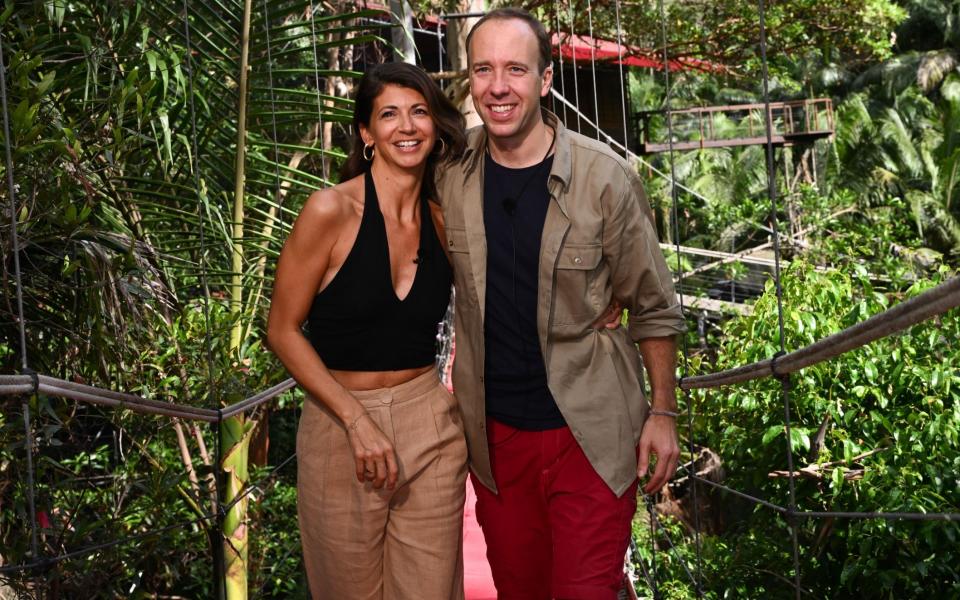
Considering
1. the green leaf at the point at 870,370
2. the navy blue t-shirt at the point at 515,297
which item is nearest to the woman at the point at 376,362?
the navy blue t-shirt at the point at 515,297

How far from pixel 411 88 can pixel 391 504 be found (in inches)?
28.6

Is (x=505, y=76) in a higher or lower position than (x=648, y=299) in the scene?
higher

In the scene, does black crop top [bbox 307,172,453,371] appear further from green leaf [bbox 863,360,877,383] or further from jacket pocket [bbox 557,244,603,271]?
green leaf [bbox 863,360,877,383]

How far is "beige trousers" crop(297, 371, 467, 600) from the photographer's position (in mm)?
2133

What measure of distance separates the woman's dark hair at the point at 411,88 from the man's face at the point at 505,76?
6 cm

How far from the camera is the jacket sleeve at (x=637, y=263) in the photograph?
2277 millimetres

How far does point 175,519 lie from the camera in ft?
16.9

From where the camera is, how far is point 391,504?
85.1 inches

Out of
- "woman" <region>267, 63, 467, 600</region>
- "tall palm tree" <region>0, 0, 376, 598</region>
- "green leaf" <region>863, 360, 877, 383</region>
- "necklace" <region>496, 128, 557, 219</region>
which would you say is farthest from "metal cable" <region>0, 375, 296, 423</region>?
"green leaf" <region>863, 360, 877, 383</region>

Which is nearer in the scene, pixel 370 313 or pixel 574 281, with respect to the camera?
pixel 370 313

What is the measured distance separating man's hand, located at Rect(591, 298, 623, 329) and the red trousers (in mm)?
214

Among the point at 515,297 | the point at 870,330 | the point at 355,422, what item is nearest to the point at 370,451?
the point at 355,422

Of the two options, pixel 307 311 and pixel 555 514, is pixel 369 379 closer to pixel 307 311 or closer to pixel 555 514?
pixel 307 311

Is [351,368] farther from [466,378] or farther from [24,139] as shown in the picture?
[24,139]
